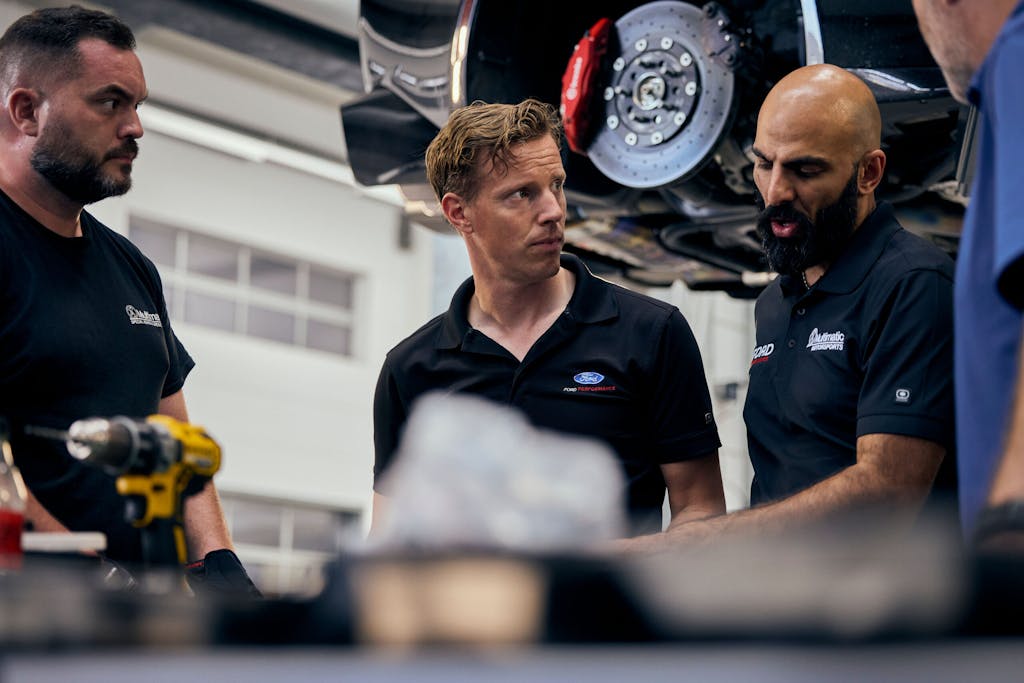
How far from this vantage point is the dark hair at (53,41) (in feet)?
7.63

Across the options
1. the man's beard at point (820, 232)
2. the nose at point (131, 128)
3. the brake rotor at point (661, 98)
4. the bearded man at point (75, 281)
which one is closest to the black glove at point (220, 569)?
the bearded man at point (75, 281)

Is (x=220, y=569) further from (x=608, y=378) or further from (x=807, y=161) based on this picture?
(x=807, y=161)

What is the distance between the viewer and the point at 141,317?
2346 millimetres

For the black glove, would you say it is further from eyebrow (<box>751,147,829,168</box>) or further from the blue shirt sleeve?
the blue shirt sleeve

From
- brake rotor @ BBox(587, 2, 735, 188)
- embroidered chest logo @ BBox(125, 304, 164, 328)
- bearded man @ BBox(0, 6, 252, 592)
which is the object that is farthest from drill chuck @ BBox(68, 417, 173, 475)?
brake rotor @ BBox(587, 2, 735, 188)

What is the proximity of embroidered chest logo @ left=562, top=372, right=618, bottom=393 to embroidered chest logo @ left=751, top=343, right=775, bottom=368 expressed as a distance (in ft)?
0.79

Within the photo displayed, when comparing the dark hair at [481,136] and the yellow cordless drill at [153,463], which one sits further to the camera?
the dark hair at [481,136]

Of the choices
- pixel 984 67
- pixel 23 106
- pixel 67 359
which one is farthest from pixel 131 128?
pixel 984 67

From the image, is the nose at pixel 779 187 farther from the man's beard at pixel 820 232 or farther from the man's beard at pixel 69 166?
the man's beard at pixel 69 166

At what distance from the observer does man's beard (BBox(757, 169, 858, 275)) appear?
2.15m

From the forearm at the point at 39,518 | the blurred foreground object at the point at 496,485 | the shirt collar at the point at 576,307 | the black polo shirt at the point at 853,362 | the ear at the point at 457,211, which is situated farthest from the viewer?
the ear at the point at 457,211

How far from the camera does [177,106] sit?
27.1 ft

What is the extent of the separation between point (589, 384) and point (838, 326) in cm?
46

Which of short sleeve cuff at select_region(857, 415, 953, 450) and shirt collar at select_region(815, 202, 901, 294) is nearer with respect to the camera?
short sleeve cuff at select_region(857, 415, 953, 450)
